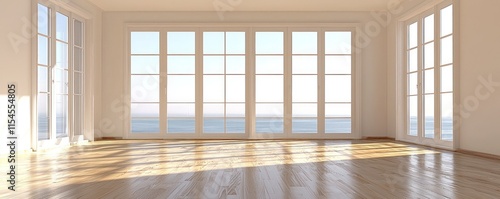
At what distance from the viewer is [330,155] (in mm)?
5461

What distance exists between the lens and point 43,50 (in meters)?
6.41

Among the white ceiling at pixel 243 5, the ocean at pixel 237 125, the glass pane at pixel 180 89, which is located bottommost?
the ocean at pixel 237 125

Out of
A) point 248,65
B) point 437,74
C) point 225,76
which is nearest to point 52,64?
point 225,76

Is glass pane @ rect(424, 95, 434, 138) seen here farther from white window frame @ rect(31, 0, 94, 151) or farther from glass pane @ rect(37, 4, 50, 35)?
glass pane @ rect(37, 4, 50, 35)

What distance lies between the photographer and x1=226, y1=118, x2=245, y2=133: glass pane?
8.50m

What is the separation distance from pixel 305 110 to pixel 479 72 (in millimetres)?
3446

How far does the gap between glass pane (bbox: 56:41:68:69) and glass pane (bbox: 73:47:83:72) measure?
1.11ft

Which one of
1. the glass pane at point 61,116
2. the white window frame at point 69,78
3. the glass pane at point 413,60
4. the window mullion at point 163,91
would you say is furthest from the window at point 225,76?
the glass pane at point 413,60

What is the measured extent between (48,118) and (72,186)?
3720 mm

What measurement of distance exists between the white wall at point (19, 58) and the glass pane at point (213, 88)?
3255 mm

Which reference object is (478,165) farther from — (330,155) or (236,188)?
(236,188)

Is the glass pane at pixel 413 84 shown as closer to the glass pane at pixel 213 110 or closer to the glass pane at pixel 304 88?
the glass pane at pixel 304 88

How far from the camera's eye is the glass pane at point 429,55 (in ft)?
22.8

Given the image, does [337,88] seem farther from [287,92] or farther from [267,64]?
[267,64]
